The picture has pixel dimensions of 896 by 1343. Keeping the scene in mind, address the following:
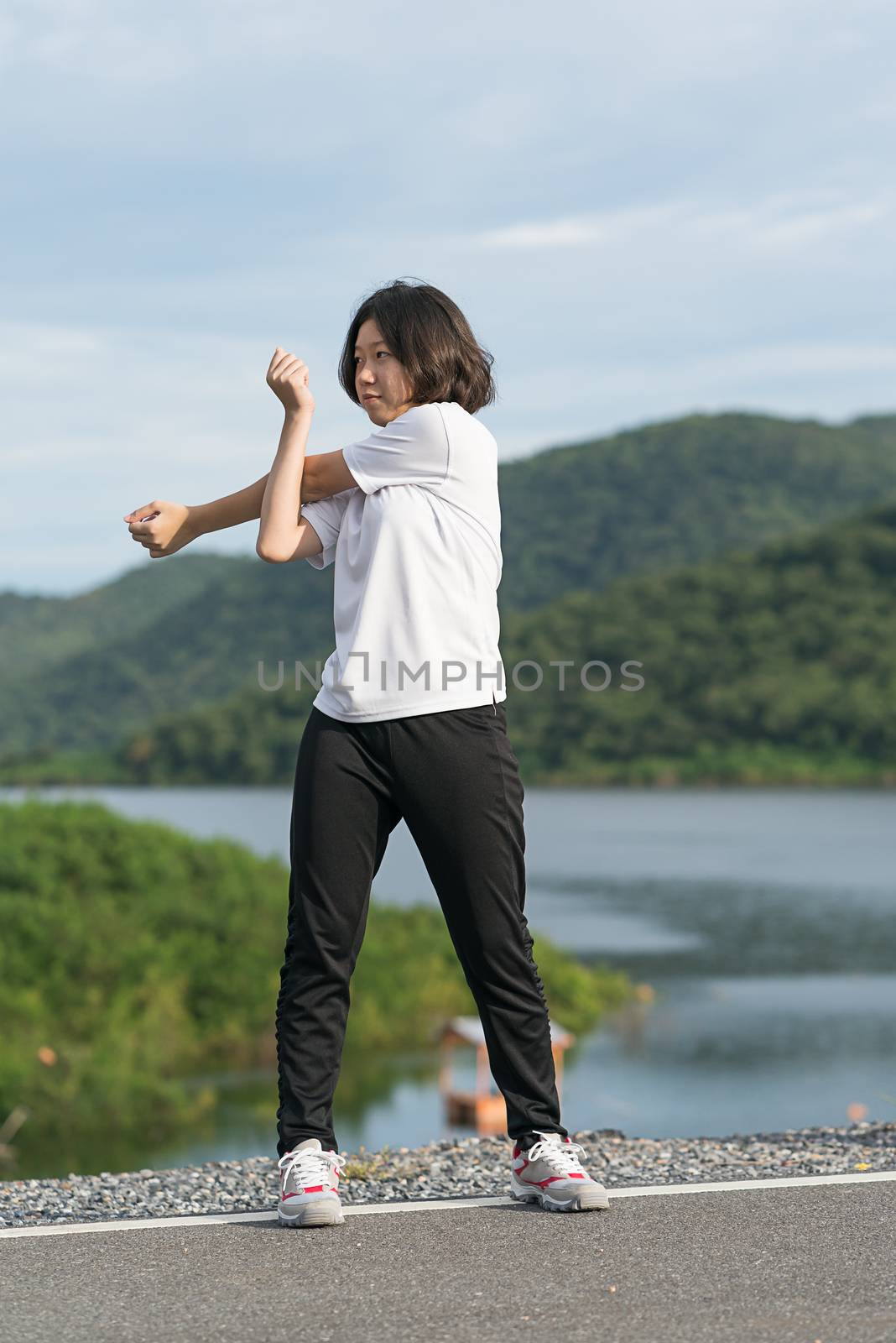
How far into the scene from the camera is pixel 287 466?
11.7 feet

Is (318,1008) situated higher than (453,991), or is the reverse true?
(318,1008)

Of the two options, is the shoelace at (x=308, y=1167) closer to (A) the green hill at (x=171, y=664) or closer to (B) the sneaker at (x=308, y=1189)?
(B) the sneaker at (x=308, y=1189)

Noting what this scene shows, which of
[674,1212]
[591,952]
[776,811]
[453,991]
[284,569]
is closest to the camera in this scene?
[674,1212]

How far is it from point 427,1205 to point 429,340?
191cm

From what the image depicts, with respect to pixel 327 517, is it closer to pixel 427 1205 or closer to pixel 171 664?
pixel 427 1205

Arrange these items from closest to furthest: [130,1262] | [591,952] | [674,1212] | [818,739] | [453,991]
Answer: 1. [130,1262]
2. [674,1212]
3. [453,991]
4. [591,952]
5. [818,739]

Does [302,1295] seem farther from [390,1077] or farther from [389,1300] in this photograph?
[390,1077]

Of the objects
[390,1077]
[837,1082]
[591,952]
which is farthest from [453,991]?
[591,952]

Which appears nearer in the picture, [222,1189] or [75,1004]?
[222,1189]

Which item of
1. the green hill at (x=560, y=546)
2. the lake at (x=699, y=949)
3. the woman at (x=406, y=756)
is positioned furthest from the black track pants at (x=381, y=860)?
the green hill at (x=560, y=546)

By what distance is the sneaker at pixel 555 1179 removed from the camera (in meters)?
3.43

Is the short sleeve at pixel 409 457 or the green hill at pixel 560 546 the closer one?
the short sleeve at pixel 409 457

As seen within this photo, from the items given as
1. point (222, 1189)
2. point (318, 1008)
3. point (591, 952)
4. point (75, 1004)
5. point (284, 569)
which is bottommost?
point (591, 952)

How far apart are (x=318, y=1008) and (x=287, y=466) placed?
3.88ft
